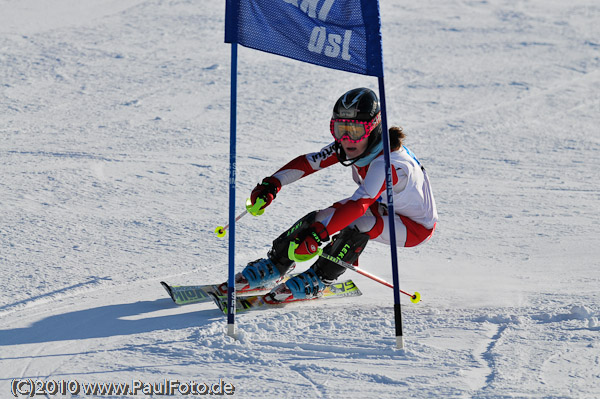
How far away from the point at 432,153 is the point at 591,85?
4.38m

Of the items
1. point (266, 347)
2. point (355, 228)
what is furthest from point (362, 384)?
point (355, 228)

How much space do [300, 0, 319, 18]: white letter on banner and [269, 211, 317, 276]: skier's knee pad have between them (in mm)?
1317

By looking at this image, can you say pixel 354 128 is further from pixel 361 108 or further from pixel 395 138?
pixel 395 138

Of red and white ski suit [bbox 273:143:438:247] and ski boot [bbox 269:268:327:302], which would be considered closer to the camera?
red and white ski suit [bbox 273:143:438:247]

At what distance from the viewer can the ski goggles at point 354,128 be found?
4.64 m

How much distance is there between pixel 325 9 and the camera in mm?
3955

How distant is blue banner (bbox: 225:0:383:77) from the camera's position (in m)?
3.90

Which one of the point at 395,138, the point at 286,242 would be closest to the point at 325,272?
the point at 286,242

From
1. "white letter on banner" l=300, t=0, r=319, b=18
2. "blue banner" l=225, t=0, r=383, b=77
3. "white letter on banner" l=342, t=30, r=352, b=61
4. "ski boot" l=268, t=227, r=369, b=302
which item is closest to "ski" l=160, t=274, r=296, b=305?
"ski boot" l=268, t=227, r=369, b=302

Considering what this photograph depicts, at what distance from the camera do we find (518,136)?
9859 mm

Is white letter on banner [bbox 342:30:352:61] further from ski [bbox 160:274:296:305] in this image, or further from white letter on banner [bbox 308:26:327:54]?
ski [bbox 160:274:296:305]

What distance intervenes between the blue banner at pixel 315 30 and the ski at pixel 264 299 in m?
1.55

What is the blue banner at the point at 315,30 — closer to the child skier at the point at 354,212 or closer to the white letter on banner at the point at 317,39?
the white letter on banner at the point at 317,39

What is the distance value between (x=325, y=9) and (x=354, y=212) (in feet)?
3.77
